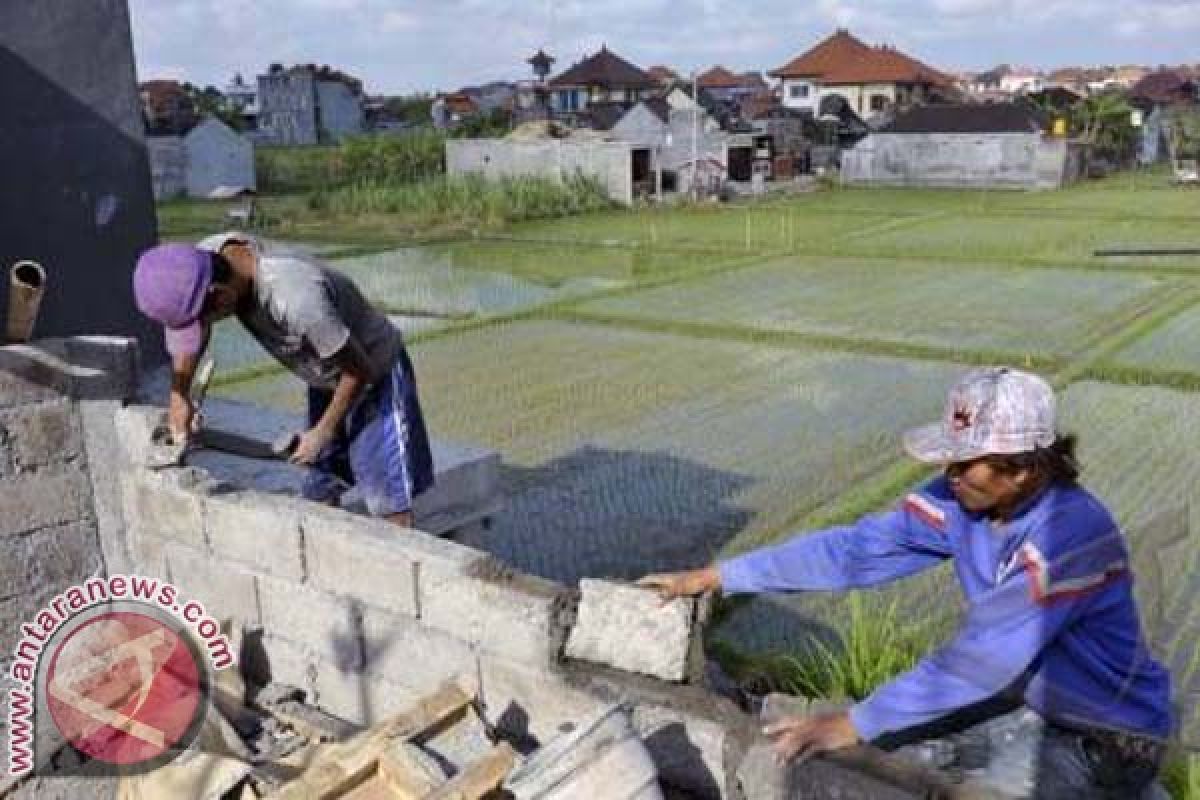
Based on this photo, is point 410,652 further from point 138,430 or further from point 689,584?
point 138,430

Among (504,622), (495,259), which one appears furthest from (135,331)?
(495,259)

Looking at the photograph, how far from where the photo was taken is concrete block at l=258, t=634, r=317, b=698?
3582mm

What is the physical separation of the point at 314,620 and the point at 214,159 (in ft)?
93.5

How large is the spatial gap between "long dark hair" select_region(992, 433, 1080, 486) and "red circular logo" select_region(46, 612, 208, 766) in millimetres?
2602

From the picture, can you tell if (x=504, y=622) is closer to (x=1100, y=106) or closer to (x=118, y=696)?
(x=118, y=696)

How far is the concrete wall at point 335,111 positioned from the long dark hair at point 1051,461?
4933cm

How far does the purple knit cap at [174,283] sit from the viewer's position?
124 inches

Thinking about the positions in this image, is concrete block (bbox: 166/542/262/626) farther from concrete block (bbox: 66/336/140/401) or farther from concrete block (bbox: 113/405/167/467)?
concrete block (bbox: 66/336/140/401)

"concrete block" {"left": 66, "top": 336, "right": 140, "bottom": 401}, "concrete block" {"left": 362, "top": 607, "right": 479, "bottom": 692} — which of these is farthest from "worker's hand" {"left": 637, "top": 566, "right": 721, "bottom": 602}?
"concrete block" {"left": 66, "top": 336, "right": 140, "bottom": 401}

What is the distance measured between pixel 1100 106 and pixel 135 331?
125ft

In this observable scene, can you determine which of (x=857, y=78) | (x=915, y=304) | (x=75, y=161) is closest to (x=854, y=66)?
(x=857, y=78)

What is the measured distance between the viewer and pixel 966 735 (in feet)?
8.13

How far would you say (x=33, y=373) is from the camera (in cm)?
372

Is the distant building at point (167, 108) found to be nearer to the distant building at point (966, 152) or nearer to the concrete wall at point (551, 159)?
the concrete wall at point (551, 159)
